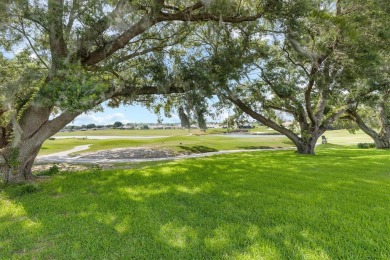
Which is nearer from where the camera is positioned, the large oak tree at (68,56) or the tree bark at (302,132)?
the large oak tree at (68,56)

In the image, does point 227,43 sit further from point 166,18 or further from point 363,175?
point 363,175

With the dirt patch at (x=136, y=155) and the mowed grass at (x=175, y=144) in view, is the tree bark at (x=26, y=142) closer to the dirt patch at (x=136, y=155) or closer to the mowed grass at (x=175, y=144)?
the dirt patch at (x=136, y=155)

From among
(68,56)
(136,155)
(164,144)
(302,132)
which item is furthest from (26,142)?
(164,144)

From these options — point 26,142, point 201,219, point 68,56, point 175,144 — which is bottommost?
point 201,219

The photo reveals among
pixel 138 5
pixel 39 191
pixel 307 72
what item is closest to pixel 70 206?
pixel 39 191

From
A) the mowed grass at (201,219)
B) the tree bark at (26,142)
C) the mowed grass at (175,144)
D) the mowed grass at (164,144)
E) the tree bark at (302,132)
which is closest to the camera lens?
the mowed grass at (201,219)

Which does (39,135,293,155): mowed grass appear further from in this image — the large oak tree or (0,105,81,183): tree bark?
(0,105,81,183): tree bark

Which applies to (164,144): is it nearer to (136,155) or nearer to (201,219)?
(136,155)

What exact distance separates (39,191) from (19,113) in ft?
7.47

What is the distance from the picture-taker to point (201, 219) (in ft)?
11.4

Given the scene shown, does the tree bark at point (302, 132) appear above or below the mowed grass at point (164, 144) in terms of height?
above

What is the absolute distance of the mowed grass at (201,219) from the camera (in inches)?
104

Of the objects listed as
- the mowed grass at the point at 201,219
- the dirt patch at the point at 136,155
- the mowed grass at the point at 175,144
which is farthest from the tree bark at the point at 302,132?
the mowed grass at the point at 201,219

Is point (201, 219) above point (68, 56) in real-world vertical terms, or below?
Result: below
